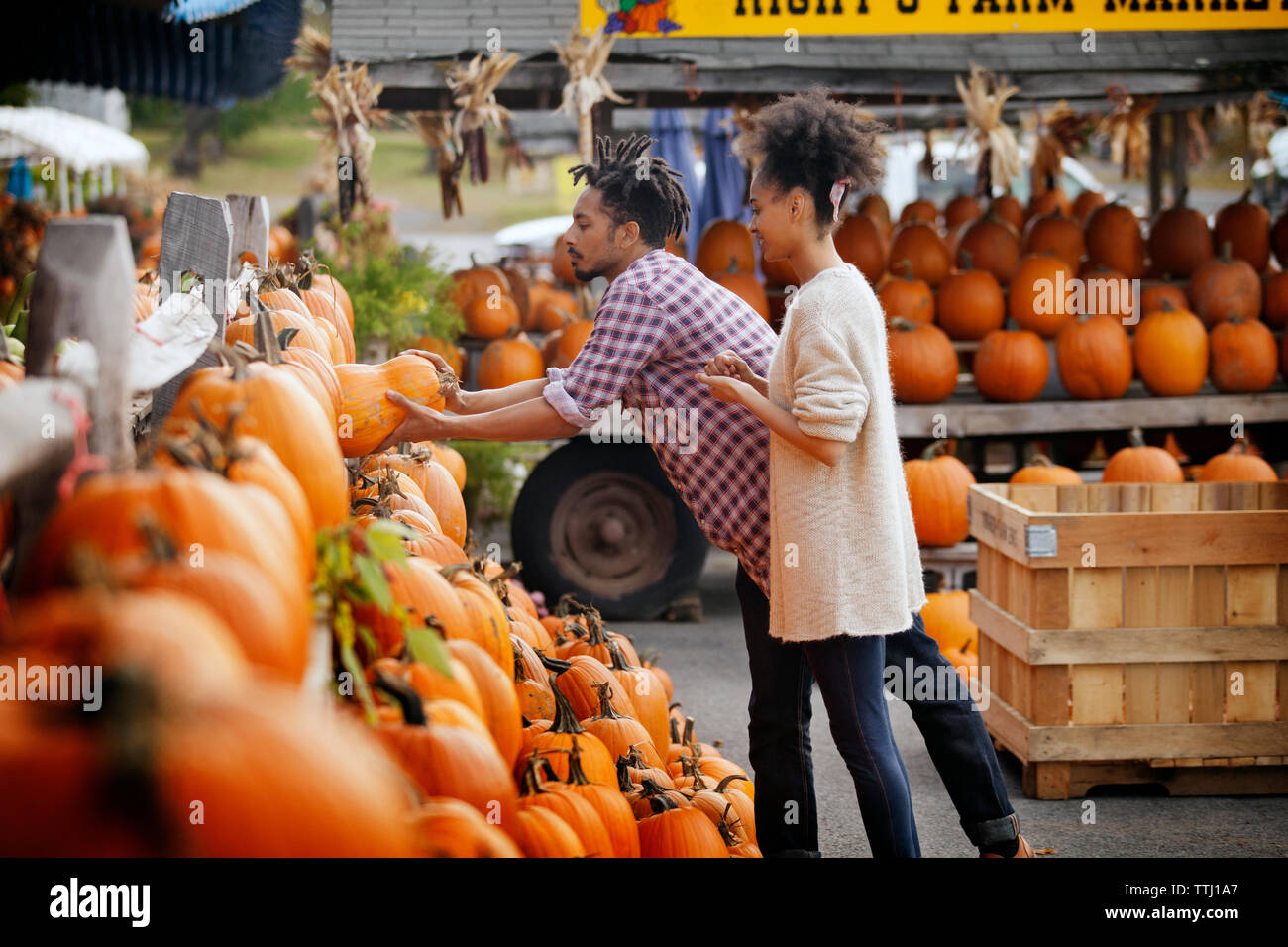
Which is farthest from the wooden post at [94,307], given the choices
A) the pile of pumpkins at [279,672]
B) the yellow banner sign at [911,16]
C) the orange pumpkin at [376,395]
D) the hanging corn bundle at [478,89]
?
the yellow banner sign at [911,16]

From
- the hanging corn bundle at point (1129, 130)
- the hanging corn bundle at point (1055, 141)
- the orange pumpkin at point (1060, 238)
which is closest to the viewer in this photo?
the orange pumpkin at point (1060, 238)

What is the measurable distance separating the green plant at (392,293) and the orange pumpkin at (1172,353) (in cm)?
379

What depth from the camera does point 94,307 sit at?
1.71 m

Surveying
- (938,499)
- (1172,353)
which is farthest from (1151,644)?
(1172,353)

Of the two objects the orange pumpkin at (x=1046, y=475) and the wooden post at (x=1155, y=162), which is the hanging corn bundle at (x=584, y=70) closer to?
the orange pumpkin at (x=1046, y=475)

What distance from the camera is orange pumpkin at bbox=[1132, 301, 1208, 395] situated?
6.52 meters

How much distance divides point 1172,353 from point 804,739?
4.50 meters

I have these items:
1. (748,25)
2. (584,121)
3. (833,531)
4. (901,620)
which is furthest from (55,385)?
(748,25)

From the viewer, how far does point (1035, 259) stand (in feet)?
22.6

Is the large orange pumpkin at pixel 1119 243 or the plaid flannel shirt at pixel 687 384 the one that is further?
the large orange pumpkin at pixel 1119 243

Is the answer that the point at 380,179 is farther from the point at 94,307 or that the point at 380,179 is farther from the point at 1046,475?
the point at 94,307

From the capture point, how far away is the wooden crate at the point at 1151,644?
406 centimetres
